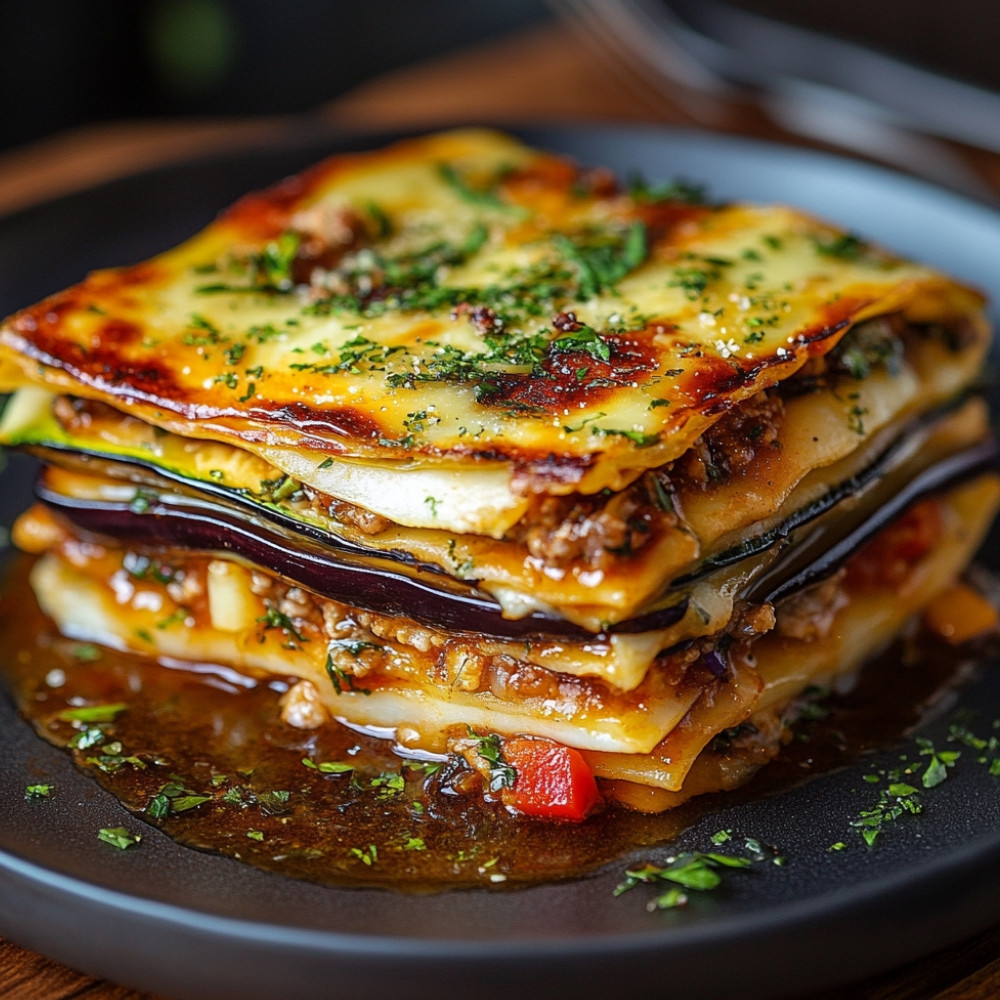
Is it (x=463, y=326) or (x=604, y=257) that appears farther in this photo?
(x=604, y=257)

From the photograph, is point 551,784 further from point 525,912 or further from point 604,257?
point 604,257

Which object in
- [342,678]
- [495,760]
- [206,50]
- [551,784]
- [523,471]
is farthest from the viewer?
[206,50]

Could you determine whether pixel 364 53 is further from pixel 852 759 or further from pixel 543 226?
pixel 852 759

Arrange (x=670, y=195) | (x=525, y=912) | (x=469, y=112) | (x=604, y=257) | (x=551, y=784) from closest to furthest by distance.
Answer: (x=525, y=912) < (x=551, y=784) < (x=604, y=257) < (x=670, y=195) < (x=469, y=112)

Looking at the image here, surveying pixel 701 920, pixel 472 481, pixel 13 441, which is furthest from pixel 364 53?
pixel 701 920

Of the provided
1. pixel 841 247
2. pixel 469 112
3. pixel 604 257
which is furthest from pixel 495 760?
pixel 469 112

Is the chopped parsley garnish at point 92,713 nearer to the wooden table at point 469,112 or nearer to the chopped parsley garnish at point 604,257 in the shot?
the chopped parsley garnish at point 604,257

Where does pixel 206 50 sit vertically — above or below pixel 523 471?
below
